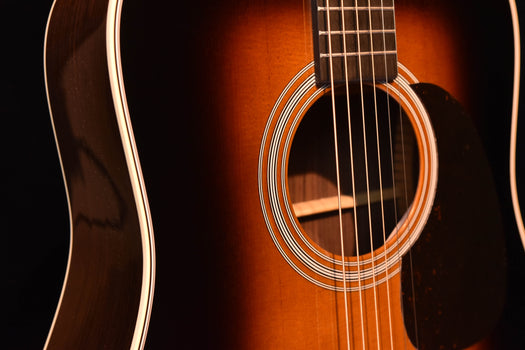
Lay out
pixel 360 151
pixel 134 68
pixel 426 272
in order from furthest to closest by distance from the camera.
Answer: pixel 360 151 → pixel 426 272 → pixel 134 68

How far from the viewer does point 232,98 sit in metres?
0.54

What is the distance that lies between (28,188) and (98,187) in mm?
276

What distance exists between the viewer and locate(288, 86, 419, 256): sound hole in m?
0.75

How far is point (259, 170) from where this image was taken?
557mm

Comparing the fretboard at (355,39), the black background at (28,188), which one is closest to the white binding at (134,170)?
the fretboard at (355,39)

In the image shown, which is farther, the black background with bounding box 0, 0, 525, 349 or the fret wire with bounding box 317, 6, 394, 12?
the black background with bounding box 0, 0, 525, 349

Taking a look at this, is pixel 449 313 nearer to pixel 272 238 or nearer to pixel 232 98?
pixel 272 238

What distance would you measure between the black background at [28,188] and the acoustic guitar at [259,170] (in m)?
0.17

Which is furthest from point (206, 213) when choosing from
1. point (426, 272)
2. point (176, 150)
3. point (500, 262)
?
point (500, 262)

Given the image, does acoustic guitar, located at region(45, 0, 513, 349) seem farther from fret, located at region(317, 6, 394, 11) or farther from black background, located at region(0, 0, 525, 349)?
black background, located at region(0, 0, 525, 349)

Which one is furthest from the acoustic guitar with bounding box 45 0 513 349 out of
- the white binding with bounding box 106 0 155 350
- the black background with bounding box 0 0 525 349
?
the black background with bounding box 0 0 525 349

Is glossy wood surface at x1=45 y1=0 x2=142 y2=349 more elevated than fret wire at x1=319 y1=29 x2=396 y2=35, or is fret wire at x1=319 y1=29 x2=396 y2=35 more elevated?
fret wire at x1=319 y1=29 x2=396 y2=35

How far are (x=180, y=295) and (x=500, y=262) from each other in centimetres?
42

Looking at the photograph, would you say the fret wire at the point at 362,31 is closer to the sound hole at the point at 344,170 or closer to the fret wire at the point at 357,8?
the fret wire at the point at 357,8
